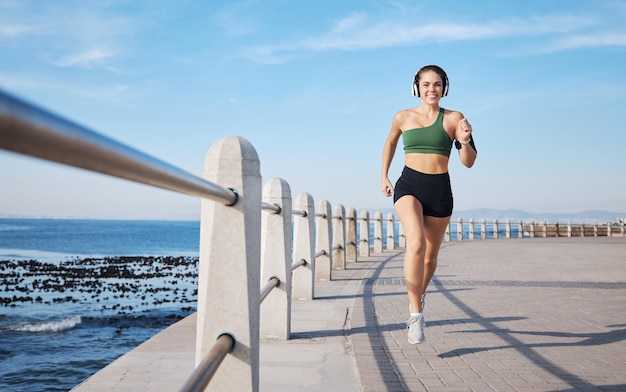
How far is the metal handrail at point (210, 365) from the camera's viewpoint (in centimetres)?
189

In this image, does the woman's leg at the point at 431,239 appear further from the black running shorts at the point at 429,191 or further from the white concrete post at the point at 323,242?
the white concrete post at the point at 323,242

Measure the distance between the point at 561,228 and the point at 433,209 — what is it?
144ft

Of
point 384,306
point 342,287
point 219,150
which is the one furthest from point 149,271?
point 219,150

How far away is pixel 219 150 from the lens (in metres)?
2.58

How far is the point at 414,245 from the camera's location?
4.92 metres

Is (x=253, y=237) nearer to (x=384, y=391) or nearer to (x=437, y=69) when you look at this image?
(x=384, y=391)

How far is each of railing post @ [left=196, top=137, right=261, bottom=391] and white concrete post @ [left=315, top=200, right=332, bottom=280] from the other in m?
8.08

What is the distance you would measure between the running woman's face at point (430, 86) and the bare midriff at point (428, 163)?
19.3 inches

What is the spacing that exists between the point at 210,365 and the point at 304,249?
606cm

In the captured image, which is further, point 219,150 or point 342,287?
point 342,287

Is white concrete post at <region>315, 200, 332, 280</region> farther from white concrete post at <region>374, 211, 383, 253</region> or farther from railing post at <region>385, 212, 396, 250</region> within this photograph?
railing post at <region>385, 212, 396, 250</region>

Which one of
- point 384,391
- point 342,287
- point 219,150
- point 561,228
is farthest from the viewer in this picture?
point 561,228

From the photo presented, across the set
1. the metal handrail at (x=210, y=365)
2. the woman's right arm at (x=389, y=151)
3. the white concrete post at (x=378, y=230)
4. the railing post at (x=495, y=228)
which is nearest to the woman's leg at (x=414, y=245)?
the woman's right arm at (x=389, y=151)

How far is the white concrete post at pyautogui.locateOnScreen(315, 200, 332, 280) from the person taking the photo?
11.0 m
